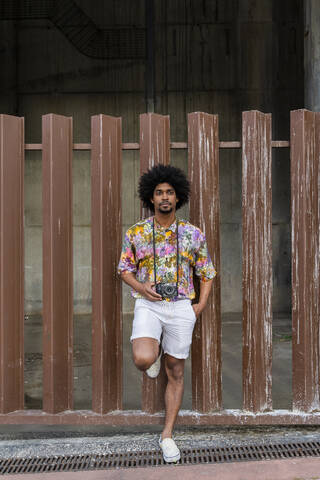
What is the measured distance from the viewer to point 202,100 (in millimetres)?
8367

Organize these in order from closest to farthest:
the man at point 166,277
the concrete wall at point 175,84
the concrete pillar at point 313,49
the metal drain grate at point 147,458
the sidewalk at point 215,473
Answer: the sidewalk at point 215,473 < the metal drain grate at point 147,458 < the man at point 166,277 < the concrete pillar at point 313,49 < the concrete wall at point 175,84

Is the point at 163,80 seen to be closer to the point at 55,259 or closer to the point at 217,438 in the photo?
the point at 55,259

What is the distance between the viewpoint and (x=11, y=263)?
3402mm

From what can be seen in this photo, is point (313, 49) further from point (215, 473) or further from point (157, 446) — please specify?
point (215, 473)

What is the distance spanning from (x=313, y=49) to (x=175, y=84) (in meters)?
2.50

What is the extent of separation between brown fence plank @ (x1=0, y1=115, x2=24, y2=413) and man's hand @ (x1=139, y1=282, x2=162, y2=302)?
947 millimetres

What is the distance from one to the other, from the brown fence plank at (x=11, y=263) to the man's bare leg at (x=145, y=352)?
0.92 m

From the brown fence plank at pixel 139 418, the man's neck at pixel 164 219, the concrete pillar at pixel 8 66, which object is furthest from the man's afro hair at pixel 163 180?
the concrete pillar at pixel 8 66

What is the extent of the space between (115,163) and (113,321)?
1086 millimetres

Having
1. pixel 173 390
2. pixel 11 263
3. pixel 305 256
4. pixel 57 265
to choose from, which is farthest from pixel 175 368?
pixel 11 263

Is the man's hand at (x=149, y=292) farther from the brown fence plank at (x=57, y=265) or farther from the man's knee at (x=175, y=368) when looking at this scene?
the brown fence plank at (x=57, y=265)

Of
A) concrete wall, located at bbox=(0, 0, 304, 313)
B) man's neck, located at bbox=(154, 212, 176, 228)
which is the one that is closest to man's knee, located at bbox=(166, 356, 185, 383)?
man's neck, located at bbox=(154, 212, 176, 228)

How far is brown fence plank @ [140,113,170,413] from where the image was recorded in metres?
3.36

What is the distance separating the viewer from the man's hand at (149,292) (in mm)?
3012
